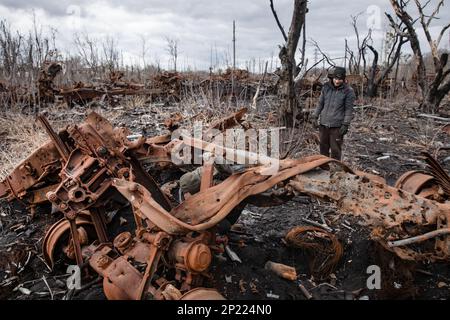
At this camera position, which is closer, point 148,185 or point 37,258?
point 148,185

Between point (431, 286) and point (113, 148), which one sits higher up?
point (113, 148)

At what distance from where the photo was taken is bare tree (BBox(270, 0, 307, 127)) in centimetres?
707

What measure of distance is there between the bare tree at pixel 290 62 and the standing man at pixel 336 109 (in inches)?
38.6

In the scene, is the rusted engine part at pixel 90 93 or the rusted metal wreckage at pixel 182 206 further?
the rusted engine part at pixel 90 93

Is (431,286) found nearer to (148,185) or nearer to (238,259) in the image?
(238,259)

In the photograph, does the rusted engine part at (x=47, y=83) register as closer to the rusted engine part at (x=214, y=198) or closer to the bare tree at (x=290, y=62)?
the bare tree at (x=290, y=62)

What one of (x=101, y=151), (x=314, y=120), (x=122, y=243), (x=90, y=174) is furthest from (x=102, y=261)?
(x=314, y=120)

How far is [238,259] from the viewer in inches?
124

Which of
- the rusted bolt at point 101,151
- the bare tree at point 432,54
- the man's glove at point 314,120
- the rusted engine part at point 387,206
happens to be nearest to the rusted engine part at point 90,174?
the rusted bolt at point 101,151

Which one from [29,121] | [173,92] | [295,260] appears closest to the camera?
[295,260]

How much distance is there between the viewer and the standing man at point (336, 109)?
5.88 meters
